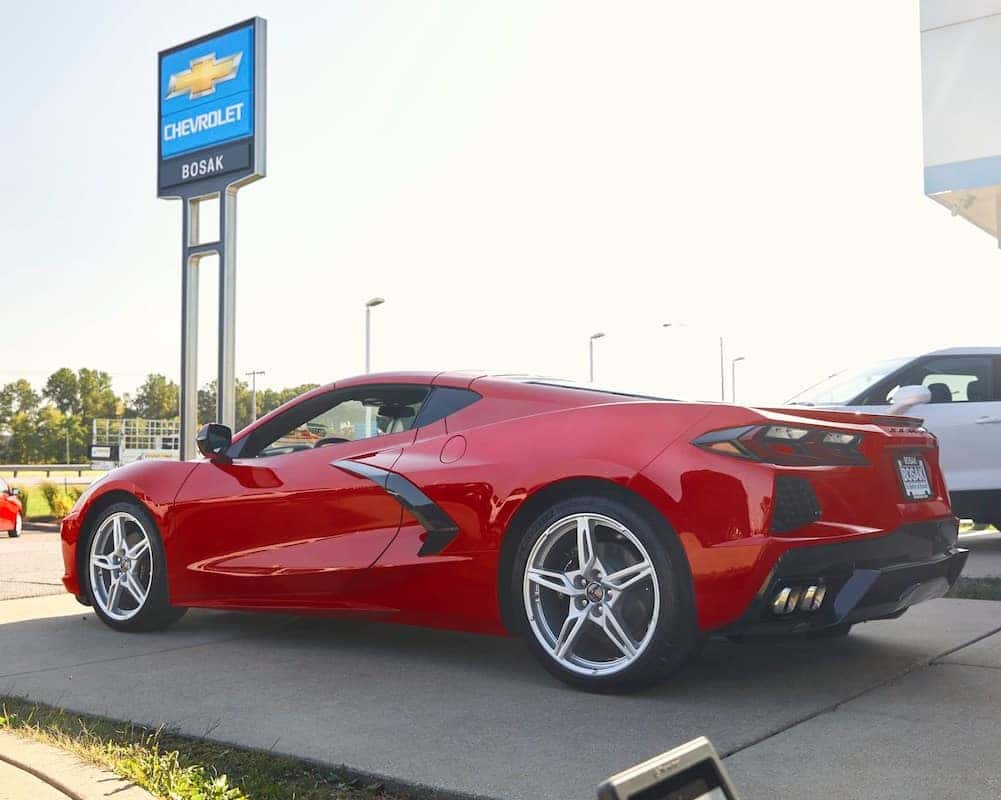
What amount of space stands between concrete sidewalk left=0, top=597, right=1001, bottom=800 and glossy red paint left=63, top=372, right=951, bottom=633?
32 centimetres

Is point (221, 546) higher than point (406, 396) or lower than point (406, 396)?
lower

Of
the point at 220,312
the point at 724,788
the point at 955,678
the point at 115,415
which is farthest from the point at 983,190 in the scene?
the point at 115,415

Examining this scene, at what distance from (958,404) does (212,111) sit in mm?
10217

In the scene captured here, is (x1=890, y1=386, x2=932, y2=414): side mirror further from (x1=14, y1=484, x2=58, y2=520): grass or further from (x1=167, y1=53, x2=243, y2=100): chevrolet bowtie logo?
(x1=14, y1=484, x2=58, y2=520): grass

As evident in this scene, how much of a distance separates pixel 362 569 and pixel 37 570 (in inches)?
242

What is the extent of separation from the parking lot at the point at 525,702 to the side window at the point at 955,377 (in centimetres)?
371

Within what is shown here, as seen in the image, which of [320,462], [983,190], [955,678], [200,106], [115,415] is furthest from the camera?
[115,415]

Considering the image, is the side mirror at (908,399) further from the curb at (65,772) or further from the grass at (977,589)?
the curb at (65,772)

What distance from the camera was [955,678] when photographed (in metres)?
4.24

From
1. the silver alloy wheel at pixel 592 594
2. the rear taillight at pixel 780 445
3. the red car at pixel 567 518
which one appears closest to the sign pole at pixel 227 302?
the red car at pixel 567 518

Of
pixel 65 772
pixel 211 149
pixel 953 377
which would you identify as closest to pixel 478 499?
pixel 65 772

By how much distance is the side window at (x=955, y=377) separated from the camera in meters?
9.29

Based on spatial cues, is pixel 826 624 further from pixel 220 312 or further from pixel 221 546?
pixel 220 312

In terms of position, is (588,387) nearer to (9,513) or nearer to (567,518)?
(567,518)
